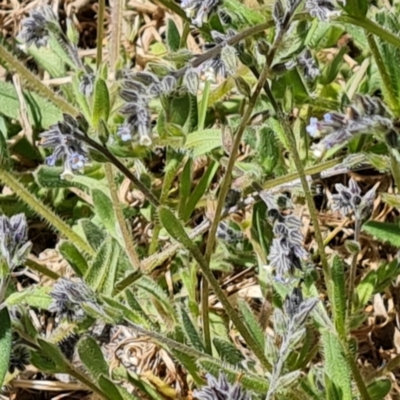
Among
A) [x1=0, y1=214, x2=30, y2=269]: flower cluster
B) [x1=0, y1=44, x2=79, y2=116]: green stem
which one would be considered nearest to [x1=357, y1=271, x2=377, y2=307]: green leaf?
[x1=0, y1=214, x2=30, y2=269]: flower cluster

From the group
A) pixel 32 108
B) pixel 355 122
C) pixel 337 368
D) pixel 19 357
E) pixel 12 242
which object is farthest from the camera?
pixel 32 108

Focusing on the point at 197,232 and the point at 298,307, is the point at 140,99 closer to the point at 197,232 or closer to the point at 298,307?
the point at 298,307

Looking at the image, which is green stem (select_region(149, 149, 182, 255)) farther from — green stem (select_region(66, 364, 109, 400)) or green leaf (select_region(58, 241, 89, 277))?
green stem (select_region(66, 364, 109, 400))

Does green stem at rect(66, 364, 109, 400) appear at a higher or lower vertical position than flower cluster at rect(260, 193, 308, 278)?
lower

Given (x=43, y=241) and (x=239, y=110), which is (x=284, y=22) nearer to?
(x=239, y=110)

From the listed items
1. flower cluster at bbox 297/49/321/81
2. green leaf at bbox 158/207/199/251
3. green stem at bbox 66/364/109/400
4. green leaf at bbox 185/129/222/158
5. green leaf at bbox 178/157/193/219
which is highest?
flower cluster at bbox 297/49/321/81

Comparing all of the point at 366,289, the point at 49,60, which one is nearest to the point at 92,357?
the point at 366,289

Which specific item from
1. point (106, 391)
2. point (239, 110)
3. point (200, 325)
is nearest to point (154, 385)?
point (200, 325)
